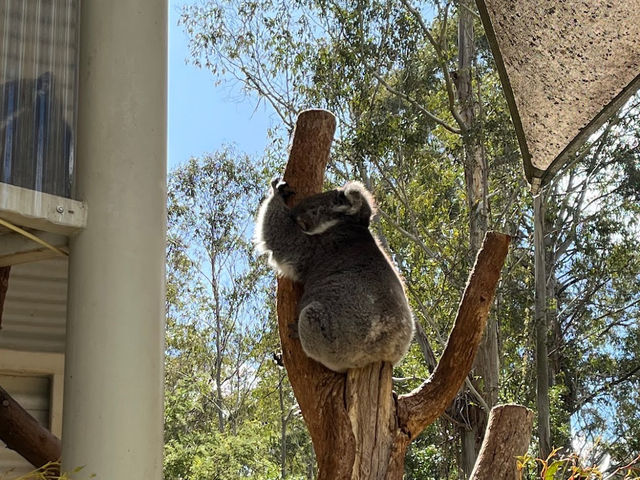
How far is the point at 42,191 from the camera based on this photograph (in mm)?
2408

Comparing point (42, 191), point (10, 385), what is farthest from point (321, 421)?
point (10, 385)

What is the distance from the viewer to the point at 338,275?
325 cm

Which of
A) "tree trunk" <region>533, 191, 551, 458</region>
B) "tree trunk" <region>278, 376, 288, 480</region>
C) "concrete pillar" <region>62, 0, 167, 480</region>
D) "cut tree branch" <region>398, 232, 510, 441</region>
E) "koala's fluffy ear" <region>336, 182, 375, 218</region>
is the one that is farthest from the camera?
"tree trunk" <region>278, 376, 288, 480</region>

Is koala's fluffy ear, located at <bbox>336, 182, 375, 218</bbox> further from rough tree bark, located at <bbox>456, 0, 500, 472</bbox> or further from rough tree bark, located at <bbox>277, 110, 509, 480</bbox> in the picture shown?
rough tree bark, located at <bbox>456, 0, 500, 472</bbox>

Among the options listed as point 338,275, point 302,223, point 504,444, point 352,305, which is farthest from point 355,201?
point 504,444

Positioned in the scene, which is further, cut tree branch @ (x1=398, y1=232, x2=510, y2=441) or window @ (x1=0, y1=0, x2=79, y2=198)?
cut tree branch @ (x1=398, y1=232, x2=510, y2=441)

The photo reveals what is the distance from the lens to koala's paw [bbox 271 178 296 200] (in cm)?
327

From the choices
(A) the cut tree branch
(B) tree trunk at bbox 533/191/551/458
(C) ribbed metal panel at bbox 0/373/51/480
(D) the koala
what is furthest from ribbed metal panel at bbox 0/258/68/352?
(B) tree trunk at bbox 533/191/551/458

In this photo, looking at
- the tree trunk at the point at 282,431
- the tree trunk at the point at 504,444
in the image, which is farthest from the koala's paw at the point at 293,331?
the tree trunk at the point at 282,431

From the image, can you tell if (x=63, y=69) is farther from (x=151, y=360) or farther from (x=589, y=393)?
(x=589, y=393)

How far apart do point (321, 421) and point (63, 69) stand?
4.22 feet

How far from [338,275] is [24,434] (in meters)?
1.27

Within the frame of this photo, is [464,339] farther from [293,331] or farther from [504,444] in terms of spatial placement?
[293,331]

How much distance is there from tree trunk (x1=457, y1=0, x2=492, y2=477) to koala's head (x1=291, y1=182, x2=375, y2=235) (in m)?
6.08
